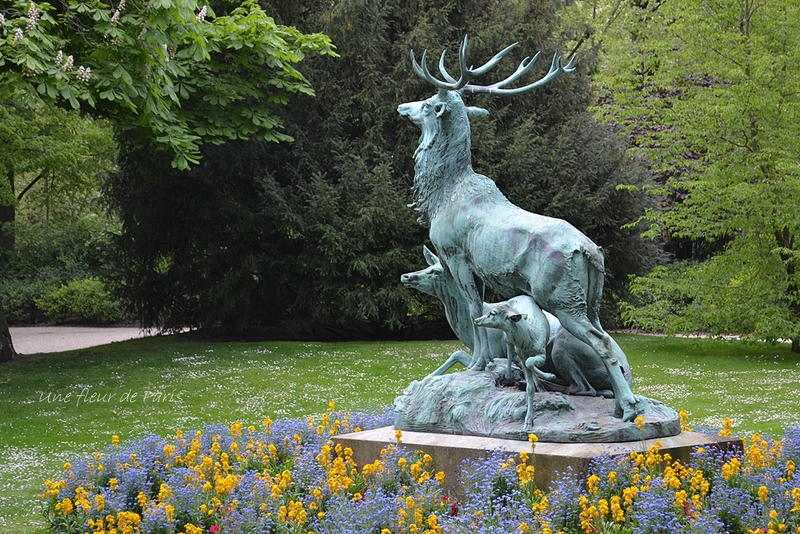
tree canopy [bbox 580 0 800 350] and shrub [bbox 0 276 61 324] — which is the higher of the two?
tree canopy [bbox 580 0 800 350]

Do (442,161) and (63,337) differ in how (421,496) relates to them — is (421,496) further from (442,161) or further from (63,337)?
(63,337)

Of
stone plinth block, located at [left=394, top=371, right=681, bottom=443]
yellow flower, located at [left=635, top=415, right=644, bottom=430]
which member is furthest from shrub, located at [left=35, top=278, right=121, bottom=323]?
yellow flower, located at [left=635, top=415, right=644, bottom=430]

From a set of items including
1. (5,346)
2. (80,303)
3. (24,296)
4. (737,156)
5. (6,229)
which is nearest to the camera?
(737,156)

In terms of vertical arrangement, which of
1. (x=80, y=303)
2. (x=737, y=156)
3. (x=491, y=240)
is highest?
(x=737, y=156)

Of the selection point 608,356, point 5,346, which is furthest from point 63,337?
point 608,356

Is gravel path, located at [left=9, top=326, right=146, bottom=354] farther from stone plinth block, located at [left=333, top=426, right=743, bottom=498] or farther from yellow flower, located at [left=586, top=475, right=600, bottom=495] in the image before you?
yellow flower, located at [left=586, top=475, right=600, bottom=495]

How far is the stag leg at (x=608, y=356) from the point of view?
20.4ft

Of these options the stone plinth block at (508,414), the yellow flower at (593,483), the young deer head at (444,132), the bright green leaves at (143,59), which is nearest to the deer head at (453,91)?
the young deer head at (444,132)

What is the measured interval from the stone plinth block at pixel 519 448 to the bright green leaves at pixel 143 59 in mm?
5969

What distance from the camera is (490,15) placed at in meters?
23.7

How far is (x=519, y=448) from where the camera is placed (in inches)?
245

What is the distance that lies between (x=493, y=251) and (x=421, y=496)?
1.87 m

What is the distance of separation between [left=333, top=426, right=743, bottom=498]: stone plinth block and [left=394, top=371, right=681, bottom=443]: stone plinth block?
0.07 m

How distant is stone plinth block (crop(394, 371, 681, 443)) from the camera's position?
6.23 m
